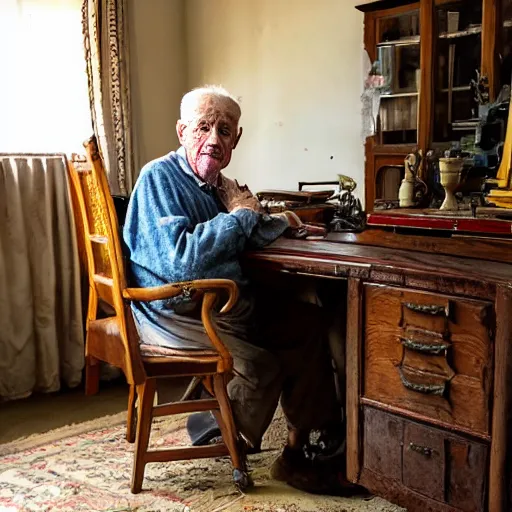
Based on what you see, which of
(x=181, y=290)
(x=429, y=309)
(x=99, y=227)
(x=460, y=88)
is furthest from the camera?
(x=460, y=88)

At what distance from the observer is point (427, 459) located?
1.66 metres

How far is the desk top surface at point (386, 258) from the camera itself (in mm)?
1527

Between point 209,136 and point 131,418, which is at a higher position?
point 209,136

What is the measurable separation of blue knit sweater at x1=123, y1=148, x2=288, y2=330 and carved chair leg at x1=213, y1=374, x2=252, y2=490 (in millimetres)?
279

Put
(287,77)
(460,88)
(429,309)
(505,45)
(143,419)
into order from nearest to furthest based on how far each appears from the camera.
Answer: (429,309) → (143,419) → (505,45) → (460,88) → (287,77)

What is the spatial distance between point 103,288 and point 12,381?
43.6 inches

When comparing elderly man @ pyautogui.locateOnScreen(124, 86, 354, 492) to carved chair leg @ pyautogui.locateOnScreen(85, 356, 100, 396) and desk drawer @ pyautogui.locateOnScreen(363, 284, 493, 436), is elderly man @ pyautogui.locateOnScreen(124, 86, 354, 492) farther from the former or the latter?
carved chair leg @ pyautogui.locateOnScreen(85, 356, 100, 396)

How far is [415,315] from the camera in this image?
165 centimetres

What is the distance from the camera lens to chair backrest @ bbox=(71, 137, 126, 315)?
78.3 inches

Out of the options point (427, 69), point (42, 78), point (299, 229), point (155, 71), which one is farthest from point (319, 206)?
point (155, 71)

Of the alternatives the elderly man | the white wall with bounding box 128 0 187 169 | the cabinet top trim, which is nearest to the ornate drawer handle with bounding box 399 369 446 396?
the elderly man

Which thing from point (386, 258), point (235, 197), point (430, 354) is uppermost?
point (235, 197)

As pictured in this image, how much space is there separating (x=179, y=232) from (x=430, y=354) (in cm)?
80

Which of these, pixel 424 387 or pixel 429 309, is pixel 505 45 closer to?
pixel 429 309
